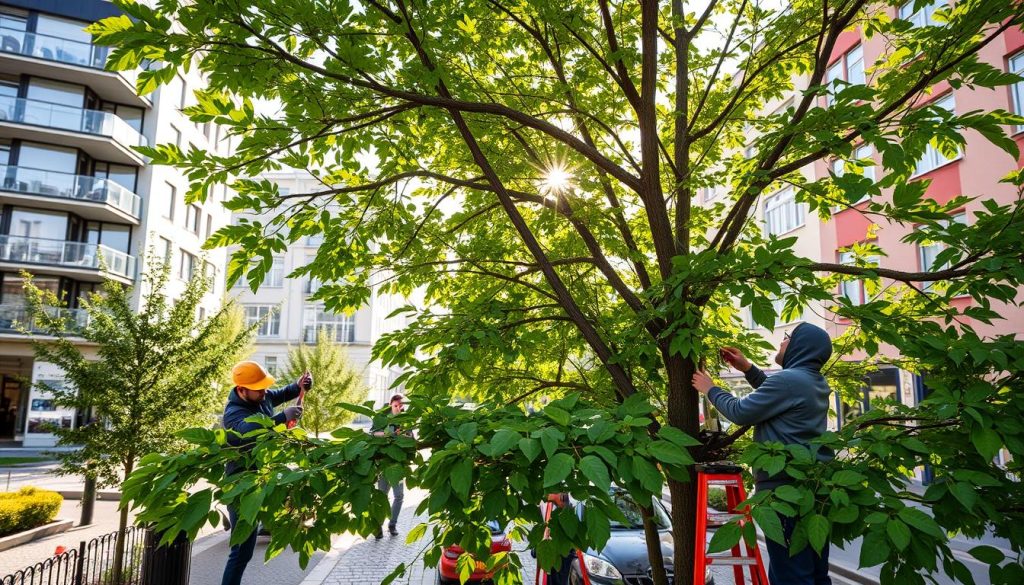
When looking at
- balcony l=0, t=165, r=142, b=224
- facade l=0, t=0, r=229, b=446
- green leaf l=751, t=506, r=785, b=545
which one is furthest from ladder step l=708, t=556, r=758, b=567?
balcony l=0, t=165, r=142, b=224

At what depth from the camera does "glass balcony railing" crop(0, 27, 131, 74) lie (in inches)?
1075

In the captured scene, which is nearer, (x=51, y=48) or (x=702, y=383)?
(x=702, y=383)

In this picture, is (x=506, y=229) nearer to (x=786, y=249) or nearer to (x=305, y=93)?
(x=305, y=93)

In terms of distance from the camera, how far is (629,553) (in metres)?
7.67

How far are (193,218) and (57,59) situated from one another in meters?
10.4

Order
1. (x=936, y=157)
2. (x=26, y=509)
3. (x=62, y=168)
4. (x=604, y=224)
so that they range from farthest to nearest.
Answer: (x=62, y=168) < (x=936, y=157) < (x=26, y=509) < (x=604, y=224)

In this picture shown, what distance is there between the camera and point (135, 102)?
99.7ft

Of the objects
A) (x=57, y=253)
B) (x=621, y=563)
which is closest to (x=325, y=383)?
(x=57, y=253)

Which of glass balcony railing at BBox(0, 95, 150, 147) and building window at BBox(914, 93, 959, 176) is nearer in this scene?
building window at BBox(914, 93, 959, 176)

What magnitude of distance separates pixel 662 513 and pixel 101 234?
3212cm

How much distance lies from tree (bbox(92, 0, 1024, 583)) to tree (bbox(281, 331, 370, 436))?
54.9ft

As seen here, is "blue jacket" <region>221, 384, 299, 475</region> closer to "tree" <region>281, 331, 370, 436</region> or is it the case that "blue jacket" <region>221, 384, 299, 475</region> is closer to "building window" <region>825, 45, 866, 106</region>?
"tree" <region>281, 331, 370, 436</region>

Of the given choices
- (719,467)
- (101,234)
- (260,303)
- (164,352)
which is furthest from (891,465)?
(260,303)

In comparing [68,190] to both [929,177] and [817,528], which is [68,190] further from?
[817,528]
